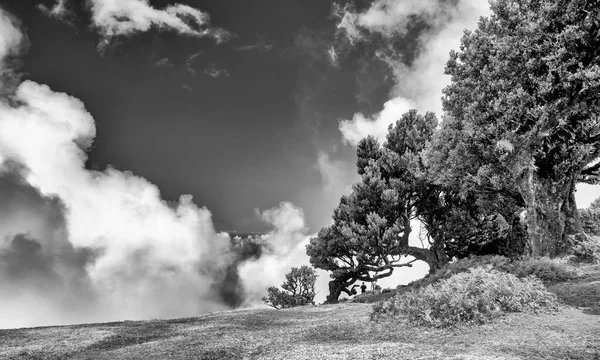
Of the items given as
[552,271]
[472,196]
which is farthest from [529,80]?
[472,196]

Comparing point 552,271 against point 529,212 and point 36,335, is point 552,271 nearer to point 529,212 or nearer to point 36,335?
point 529,212

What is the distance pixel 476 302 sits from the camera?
8188 mm

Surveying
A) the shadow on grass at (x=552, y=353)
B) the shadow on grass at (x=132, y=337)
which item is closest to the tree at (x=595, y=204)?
the shadow on grass at (x=552, y=353)

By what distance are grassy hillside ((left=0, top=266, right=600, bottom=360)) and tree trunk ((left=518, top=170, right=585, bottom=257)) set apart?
182 inches

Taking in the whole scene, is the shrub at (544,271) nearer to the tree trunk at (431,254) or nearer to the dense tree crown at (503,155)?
the dense tree crown at (503,155)

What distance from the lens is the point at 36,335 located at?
11.4 m

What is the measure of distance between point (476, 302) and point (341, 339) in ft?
10.8

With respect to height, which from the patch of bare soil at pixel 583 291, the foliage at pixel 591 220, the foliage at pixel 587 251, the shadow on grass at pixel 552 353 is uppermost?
the foliage at pixel 591 220

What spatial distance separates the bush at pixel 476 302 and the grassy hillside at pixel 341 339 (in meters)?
0.30

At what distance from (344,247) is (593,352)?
70.7 feet

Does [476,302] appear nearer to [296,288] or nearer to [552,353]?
[552,353]

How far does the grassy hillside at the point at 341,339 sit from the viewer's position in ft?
19.8

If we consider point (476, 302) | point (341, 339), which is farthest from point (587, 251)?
point (341, 339)

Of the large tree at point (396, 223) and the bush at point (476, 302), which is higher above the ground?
the large tree at point (396, 223)
